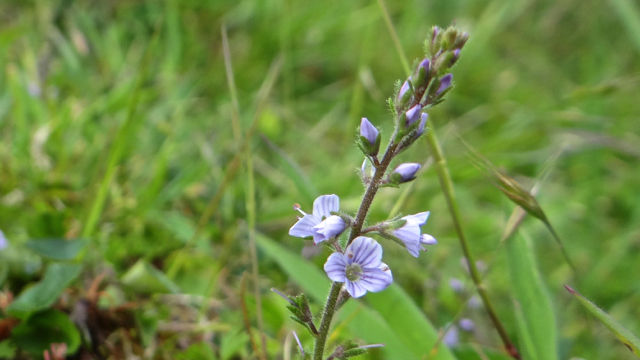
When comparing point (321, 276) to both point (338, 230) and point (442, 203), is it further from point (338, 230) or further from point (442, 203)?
point (442, 203)

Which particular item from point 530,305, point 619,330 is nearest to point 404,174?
point 619,330

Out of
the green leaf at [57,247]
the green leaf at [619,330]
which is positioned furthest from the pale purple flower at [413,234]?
the green leaf at [57,247]

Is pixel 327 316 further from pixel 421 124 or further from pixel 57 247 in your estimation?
pixel 57 247

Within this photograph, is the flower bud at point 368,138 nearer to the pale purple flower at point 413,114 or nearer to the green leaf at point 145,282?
the pale purple flower at point 413,114

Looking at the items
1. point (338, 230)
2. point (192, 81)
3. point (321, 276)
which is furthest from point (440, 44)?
point (192, 81)

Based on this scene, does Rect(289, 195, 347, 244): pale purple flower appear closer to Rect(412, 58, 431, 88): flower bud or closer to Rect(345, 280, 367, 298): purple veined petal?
Rect(345, 280, 367, 298): purple veined petal

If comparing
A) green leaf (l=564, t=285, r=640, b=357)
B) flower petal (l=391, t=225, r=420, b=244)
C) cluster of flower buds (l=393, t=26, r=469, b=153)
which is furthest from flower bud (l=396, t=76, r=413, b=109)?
green leaf (l=564, t=285, r=640, b=357)

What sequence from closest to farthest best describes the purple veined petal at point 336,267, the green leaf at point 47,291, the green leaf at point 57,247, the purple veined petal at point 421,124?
the purple veined petal at point 336,267 < the purple veined petal at point 421,124 < the green leaf at point 47,291 < the green leaf at point 57,247
